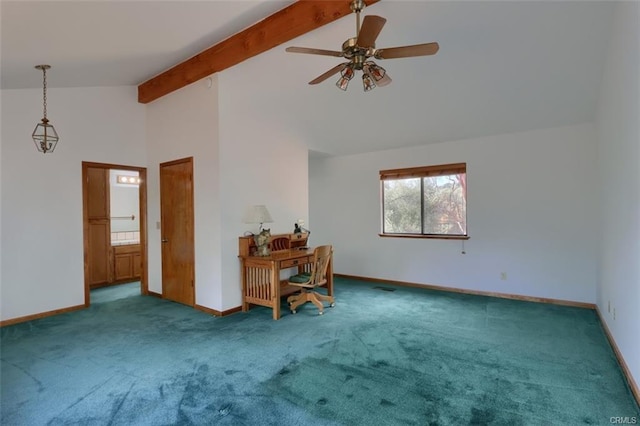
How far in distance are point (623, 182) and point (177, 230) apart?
4.98 m

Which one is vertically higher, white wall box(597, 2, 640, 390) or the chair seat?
white wall box(597, 2, 640, 390)

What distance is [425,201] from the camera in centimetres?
566

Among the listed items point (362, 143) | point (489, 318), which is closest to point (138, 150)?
point (362, 143)

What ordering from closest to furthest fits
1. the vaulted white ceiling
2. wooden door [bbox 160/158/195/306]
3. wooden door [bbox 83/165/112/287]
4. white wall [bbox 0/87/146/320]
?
the vaulted white ceiling → white wall [bbox 0/87/146/320] → wooden door [bbox 160/158/195/306] → wooden door [bbox 83/165/112/287]

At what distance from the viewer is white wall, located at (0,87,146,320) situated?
395 centimetres

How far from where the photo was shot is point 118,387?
2482 millimetres

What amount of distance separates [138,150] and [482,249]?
5.54 m

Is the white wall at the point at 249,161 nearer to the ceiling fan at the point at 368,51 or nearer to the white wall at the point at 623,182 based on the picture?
the ceiling fan at the point at 368,51

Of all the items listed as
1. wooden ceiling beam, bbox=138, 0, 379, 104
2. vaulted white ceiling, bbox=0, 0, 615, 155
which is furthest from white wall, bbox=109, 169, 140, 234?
wooden ceiling beam, bbox=138, 0, 379, 104

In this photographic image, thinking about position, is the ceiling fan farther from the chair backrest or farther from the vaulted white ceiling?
the chair backrest

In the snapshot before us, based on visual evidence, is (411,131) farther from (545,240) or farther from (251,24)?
(251,24)

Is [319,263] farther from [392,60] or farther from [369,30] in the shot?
[369,30]

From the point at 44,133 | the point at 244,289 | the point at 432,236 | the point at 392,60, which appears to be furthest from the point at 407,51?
the point at 44,133

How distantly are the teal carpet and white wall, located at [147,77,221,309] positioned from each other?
0.54m
